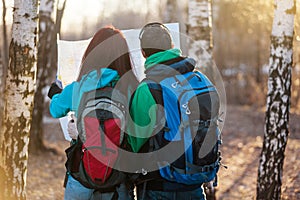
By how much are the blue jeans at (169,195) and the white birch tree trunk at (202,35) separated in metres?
2.90

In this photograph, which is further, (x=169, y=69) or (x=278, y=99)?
(x=278, y=99)

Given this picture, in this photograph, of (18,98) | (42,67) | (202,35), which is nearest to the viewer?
(18,98)

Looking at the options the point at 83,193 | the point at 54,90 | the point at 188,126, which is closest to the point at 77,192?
the point at 83,193

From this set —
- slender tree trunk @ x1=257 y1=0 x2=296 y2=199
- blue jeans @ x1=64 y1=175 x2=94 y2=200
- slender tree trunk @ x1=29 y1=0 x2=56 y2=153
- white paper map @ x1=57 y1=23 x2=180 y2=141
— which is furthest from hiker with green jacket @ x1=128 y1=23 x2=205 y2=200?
slender tree trunk @ x1=29 y1=0 x2=56 y2=153

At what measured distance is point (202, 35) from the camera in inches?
252

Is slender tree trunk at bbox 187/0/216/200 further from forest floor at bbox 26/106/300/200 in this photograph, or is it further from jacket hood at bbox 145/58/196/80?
jacket hood at bbox 145/58/196/80

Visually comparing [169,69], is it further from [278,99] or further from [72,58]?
[278,99]

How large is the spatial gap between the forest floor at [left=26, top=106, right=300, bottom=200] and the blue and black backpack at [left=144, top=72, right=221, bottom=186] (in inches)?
142

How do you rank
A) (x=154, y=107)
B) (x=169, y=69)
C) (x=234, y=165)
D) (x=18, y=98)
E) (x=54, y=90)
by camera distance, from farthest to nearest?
(x=234, y=165)
(x=18, y=98)
(x=54, y=90)
(x=169, y=69)
(x=154, y=107)

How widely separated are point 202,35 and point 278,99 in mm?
1283

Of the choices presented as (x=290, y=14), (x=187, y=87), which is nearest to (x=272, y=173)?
(x=290, y=14)

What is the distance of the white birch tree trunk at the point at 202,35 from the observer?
639 centimetres

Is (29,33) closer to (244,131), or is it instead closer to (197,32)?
(197,32)

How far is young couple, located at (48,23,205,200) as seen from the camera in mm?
3502
